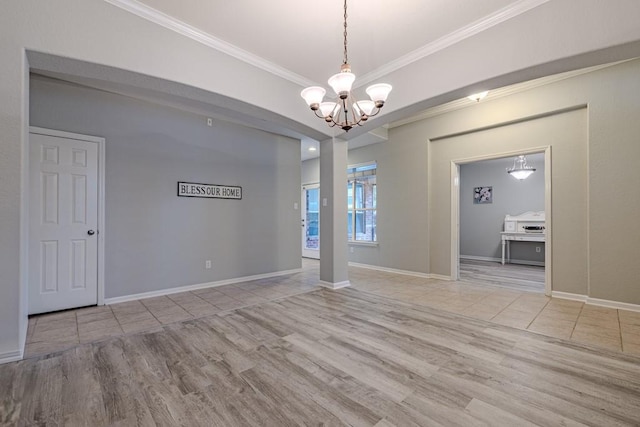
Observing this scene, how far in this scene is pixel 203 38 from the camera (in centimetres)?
289

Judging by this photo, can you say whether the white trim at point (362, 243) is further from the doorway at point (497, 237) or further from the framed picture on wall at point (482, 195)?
the framed picture on wall at point (482, 195)

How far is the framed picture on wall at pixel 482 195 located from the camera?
7543 mm

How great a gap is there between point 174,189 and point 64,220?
132cm

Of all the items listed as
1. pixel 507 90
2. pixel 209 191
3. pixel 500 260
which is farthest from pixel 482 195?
pixel 209 191

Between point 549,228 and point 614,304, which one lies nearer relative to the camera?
point 614,304

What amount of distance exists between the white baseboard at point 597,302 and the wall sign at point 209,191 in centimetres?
509

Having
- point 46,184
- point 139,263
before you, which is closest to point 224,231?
point 139,263

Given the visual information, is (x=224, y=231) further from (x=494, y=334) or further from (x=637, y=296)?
(x=637, y=296)

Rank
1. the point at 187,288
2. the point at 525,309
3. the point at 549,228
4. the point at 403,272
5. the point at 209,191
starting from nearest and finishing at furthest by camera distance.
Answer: the point at 525,309
the point at 549,228
the point at 187,288
the point at 209,191
the point at 403,272

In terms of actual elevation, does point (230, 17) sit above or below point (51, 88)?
above

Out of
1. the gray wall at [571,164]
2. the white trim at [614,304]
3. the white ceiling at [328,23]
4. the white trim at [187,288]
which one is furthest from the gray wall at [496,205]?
the white trim at [187,288]

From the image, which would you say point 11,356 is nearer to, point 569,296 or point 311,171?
point 569,296

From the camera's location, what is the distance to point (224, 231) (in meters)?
4.84

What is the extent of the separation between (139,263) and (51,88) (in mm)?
2369
